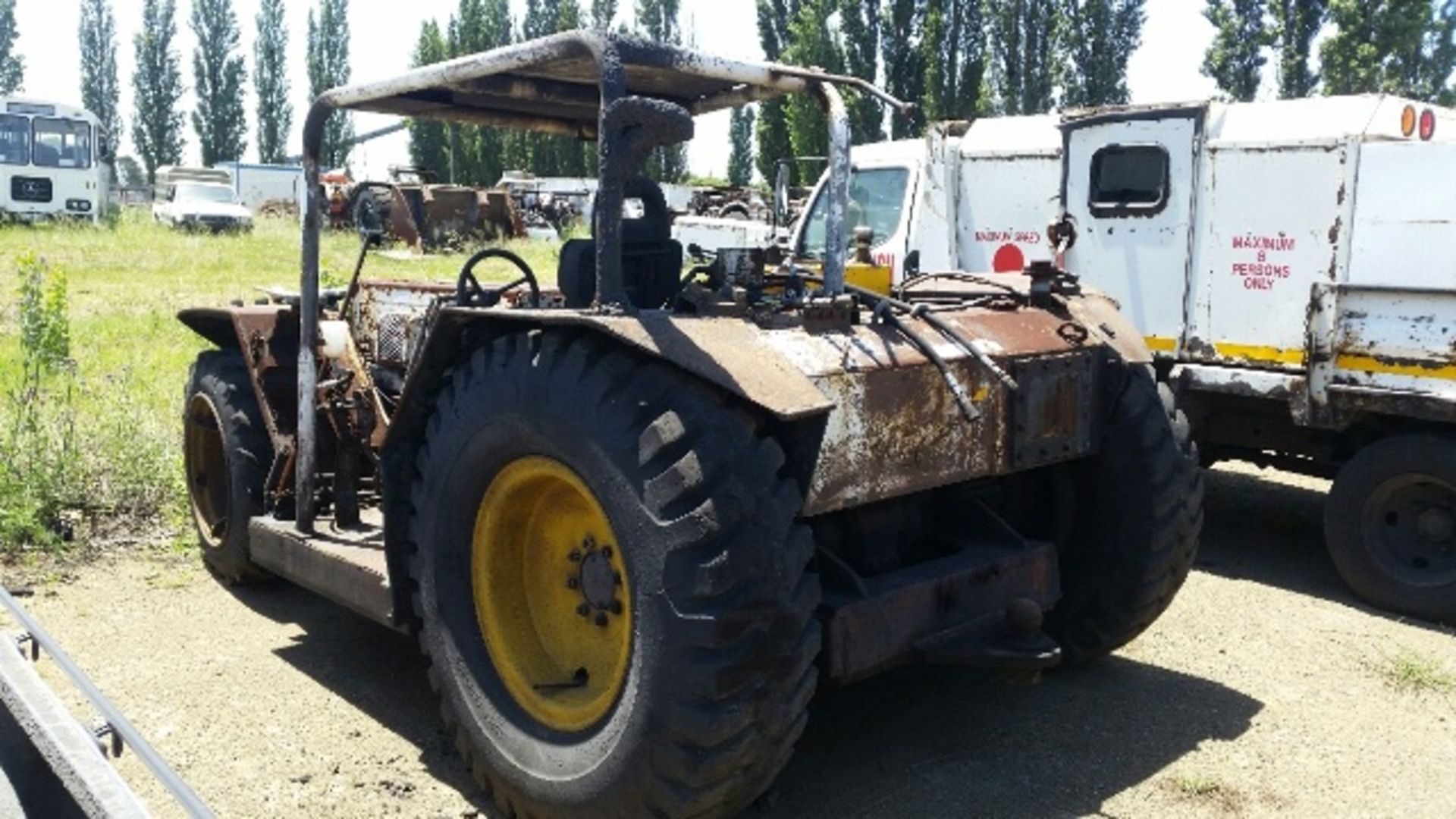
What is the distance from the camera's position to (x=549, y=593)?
12.2ft

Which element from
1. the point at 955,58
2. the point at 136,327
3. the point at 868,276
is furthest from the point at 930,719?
the point at 955,58

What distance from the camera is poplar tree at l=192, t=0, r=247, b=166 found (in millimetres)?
47156

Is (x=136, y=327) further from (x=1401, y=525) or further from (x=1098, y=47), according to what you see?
(x=1098, y=47)

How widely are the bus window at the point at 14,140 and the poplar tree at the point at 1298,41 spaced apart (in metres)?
25.3

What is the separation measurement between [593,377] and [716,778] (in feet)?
3.35

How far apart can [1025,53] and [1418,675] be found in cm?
2589

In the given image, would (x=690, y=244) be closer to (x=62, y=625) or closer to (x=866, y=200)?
(x=62, y=625)

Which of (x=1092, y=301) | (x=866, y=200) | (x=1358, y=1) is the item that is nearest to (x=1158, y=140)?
(x=866, y=200)

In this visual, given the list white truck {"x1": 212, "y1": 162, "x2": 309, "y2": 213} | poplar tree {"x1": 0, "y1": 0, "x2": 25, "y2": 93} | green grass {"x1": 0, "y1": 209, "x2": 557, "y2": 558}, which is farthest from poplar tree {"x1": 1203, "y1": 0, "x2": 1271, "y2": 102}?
poplar tree {"x1": 0, "y1": 0, "x2": 25, "y2": 93}

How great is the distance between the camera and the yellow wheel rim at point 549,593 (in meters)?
3.38

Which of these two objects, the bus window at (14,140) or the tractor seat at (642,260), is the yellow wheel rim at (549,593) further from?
the bus window at (14,140)

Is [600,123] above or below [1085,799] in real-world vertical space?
above

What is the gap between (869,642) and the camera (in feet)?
11.4

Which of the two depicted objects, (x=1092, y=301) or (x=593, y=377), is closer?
(x=593, y=377)
